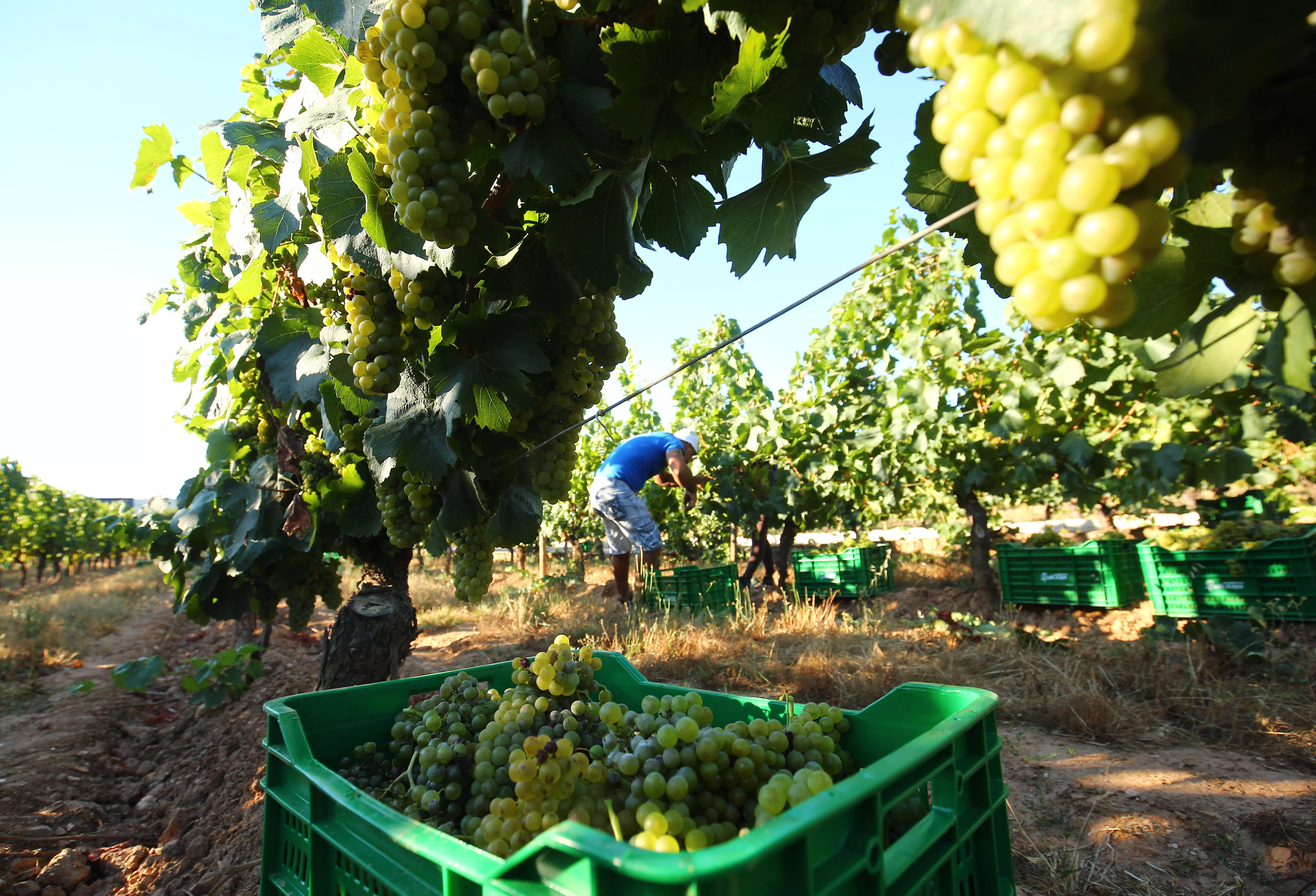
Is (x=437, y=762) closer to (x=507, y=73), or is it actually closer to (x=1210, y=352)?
(x=507, y=73)

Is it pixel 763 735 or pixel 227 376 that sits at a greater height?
pixel 227 376

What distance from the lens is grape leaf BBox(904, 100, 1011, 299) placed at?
885mm

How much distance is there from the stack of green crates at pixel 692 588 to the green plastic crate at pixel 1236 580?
3.76 m

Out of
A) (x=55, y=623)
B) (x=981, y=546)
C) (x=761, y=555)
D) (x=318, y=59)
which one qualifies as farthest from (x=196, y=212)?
(x=55, y=623)

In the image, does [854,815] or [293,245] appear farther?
[293,245]

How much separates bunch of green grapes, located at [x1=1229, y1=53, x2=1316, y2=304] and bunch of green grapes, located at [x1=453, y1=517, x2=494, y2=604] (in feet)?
5.88

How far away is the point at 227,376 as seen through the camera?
300 cm

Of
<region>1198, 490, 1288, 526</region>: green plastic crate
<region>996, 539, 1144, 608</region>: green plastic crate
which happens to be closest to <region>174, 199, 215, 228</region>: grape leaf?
<region>996, 539, 1144, 608</region>: green plastic crate

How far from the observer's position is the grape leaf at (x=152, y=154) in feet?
8.14

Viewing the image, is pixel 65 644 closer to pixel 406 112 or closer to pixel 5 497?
pixel 406 112

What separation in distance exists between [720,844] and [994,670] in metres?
3.59

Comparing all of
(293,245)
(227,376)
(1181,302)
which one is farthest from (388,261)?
(227,376)

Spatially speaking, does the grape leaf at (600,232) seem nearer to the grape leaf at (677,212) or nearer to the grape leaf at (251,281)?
the grape leaf at (677,212)

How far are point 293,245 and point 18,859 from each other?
2748mm
